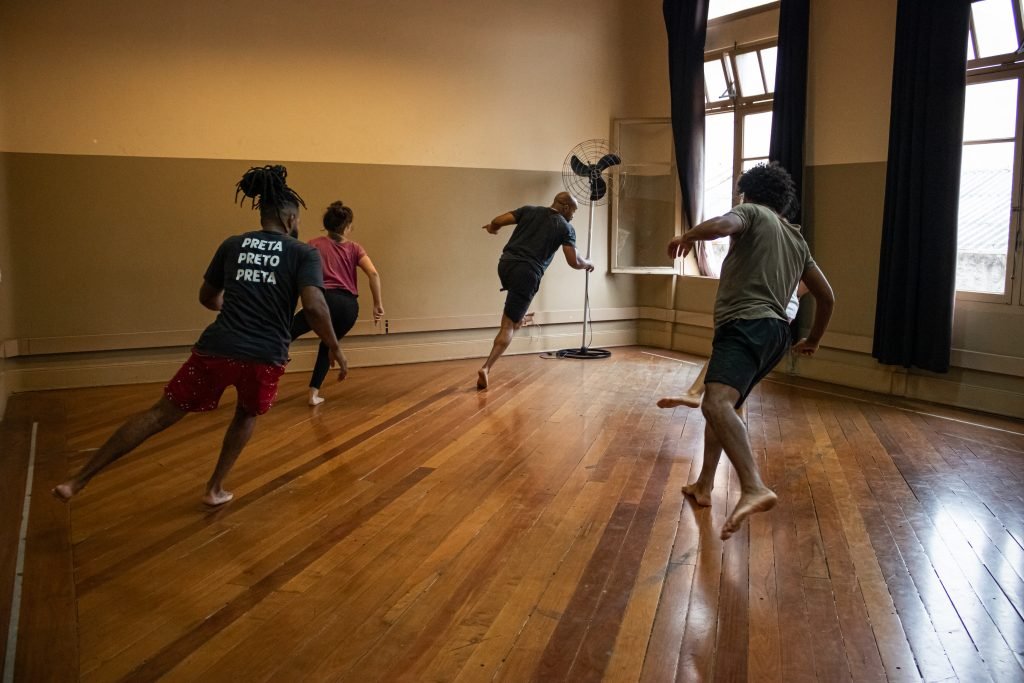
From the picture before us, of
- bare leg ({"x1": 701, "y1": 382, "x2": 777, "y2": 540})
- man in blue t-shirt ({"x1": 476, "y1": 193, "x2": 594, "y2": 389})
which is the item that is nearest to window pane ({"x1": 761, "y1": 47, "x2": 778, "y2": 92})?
man in blue t-shirt ({"x1": 476, "y1": 193, "x2": 594, "y2": 389})

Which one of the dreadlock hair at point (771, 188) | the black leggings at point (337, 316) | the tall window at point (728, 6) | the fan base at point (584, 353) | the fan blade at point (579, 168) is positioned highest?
the tall window at point (728, 6)

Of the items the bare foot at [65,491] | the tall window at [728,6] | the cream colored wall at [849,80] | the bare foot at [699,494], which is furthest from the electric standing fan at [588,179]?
the bare foot at [65,491]

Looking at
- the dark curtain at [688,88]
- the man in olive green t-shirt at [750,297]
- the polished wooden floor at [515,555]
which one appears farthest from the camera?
the dark curtain at [688,88]

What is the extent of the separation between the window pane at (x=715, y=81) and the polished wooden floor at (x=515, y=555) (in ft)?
12.1

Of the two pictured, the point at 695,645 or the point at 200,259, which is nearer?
the point at 695,645

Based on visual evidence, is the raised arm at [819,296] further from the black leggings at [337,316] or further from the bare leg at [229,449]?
the black leggings at [337,316]

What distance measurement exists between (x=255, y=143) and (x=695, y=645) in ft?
17.8

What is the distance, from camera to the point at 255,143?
6.41 metres

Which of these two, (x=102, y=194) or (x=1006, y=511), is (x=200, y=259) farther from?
(x=1006, y=511)

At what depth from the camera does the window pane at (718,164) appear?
7.47 metres

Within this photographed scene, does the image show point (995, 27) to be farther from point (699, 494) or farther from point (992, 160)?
point (699, 494)

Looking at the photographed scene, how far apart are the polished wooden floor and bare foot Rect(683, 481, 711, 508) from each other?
0.21 ft

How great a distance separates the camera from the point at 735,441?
9.63ft

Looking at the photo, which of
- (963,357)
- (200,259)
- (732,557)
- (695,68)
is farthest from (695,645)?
(695,68)
